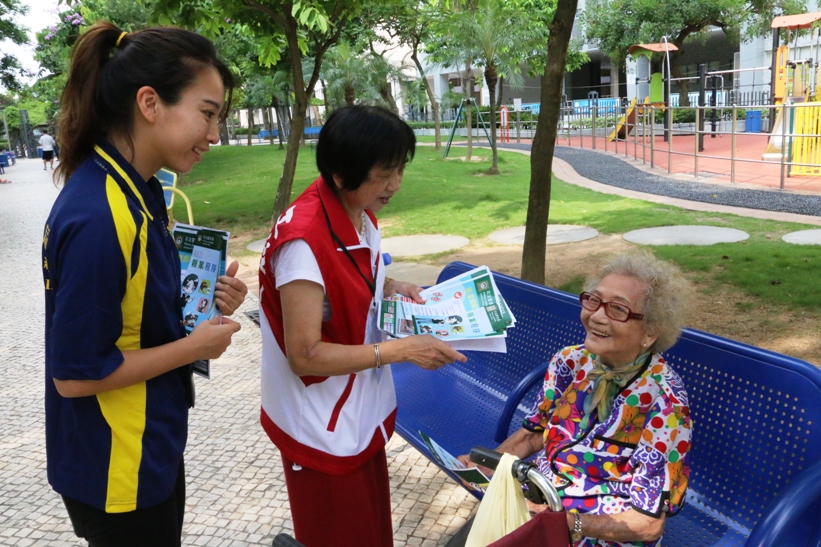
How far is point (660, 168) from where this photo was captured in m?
15.4

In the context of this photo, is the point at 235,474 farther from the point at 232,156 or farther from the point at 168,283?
the point at 232,156

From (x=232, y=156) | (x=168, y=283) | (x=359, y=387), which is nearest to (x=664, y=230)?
(x=359, y=387)

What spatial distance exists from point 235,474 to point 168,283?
8.20ft

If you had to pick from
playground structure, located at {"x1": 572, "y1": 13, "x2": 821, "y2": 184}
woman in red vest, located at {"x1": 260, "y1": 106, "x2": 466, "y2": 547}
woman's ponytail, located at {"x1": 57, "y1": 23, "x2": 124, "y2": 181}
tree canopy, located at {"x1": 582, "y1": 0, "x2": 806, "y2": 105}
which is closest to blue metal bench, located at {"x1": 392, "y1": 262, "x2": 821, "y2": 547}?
woman in red vest, located at {"x1": 260, "y1": 106, "x2": 466, "y2": 547}

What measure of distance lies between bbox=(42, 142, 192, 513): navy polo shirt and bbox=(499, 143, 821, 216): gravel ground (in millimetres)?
9264

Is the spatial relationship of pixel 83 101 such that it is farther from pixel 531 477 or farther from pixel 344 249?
pixel 531 477

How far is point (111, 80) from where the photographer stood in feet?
5.22

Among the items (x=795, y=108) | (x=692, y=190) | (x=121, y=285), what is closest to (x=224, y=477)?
(x=121, y=285)

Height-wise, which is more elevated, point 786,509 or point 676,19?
point 676,19

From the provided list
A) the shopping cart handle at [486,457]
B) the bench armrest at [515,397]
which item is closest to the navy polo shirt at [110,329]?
the shopping cart handle at [486,457]

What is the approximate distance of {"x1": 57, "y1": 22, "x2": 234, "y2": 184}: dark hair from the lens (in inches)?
62.7

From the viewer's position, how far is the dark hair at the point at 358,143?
193cm

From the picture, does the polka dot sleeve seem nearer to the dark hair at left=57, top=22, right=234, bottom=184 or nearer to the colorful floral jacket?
the colorful floral jacket

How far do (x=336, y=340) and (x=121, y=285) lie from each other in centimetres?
65
